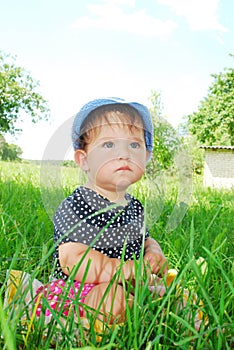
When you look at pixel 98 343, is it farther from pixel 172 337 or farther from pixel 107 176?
pixel 107 176

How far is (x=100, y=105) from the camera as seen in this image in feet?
4.45

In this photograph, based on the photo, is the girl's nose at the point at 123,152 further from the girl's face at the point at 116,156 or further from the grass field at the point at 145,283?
the grass field at the point at 145,283

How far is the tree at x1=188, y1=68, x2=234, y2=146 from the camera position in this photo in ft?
90.8

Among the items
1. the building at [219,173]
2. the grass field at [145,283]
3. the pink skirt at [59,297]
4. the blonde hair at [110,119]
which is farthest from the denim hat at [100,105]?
the building at [219,173]

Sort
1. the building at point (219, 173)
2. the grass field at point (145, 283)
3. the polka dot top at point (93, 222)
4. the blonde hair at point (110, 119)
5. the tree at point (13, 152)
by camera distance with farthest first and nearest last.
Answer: the building at point (219, 173) < the tree at point (13, 152) < the polka dot top at point (93, 222) < the blonde hair at point (110, 119) < the grass field at point (145, 283)

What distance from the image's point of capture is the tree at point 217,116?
1089 inches

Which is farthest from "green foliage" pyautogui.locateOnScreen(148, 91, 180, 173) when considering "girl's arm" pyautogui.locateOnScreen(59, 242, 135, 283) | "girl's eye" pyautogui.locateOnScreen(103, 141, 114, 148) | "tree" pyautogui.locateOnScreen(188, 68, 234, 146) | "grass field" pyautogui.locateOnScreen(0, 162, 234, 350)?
"tree" pyautogui.locateOnScreen(188, 68, 234, 146)

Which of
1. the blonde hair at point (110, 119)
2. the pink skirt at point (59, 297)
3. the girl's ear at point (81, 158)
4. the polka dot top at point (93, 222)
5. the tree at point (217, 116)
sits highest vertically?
the tree at point (217, 116)

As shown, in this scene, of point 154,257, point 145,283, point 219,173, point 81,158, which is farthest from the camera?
point 219,173

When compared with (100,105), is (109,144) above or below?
below

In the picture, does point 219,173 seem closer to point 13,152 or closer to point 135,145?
point 13,152

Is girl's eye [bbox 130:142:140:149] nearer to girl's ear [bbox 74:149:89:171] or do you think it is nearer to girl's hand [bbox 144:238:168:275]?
girl's ear [bbox 74:149:89:171]

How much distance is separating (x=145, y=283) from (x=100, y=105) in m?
A: 0.55

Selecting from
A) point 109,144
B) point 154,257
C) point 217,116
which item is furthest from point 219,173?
point 217,116
